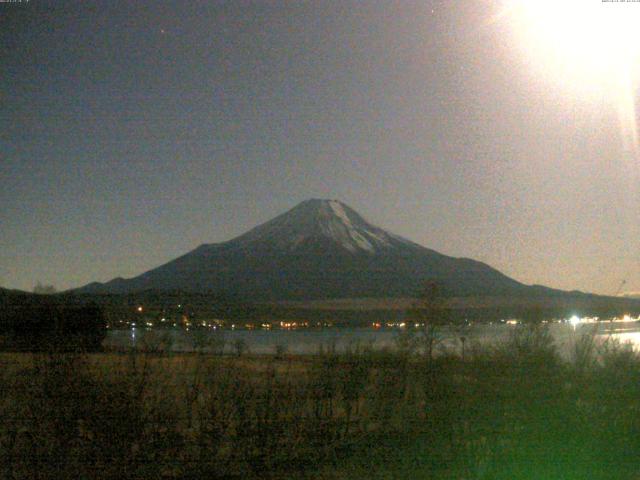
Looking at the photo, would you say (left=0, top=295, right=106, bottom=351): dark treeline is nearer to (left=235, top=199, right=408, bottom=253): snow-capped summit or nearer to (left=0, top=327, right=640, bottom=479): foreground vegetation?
(left=0, top=327, right=640, bottom=479): foreground vegetation

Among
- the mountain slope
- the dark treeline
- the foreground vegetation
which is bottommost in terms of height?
the foreground vegetation

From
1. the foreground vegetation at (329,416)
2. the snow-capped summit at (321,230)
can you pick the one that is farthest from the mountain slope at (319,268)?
the foreground vegetation at (329,416)

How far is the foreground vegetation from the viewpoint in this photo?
7168mm

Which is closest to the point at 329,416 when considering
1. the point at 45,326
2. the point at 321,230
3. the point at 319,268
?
the point at 45,326

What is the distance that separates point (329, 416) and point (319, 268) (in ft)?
308

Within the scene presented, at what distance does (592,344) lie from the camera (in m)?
12.0

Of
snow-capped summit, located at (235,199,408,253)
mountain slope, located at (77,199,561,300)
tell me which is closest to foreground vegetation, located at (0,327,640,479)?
mountain slope, located at (77,199,561,300)

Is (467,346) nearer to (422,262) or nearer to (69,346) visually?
(69,346)

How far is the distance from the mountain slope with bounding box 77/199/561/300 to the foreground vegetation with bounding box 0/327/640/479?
59.7m

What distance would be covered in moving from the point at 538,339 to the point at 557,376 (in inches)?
62.6

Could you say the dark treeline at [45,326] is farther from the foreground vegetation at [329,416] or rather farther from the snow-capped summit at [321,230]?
the snow-capped summit at [321,230]

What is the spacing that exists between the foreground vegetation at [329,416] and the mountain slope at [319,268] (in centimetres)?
5970

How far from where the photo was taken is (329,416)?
9.20 metres

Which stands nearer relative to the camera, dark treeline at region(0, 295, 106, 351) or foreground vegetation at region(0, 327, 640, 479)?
foreground vegetation at region(0, 327, 640, 479)
